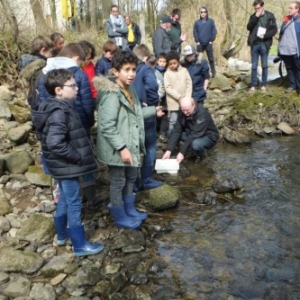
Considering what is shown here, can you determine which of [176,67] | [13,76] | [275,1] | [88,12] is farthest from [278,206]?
[88,12]

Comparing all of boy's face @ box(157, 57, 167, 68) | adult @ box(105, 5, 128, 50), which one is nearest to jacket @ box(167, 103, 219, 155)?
boy's face @ box(157, 57, 167, 68)

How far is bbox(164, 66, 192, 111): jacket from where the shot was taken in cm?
579

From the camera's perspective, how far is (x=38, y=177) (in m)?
4.52

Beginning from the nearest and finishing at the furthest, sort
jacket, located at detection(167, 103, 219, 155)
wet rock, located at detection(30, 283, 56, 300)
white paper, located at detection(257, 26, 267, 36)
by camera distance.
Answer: wet rock, located at detection(30, 283, 56, 300) → jacket, located at detection(167, 103, 219, 155) → white paper, located at detection(257, 26, 267, 36)

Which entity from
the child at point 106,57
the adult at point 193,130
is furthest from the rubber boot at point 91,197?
the child at point 106,57

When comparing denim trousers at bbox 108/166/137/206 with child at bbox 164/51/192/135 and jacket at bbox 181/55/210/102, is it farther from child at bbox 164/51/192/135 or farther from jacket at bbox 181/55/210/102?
jacket at bbox 181/55/210/102

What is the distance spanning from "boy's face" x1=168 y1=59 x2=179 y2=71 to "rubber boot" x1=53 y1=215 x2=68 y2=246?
131 inches

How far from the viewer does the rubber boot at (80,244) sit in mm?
3135

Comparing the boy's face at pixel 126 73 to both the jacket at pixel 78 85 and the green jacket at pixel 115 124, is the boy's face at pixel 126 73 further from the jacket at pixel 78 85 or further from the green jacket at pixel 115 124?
the jacket at pixel 78 85

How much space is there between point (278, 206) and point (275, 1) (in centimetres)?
1055

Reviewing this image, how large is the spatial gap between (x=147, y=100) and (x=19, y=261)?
2.61 metres

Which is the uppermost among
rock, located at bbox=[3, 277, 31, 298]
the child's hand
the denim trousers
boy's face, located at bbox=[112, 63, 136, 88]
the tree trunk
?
the tree trunk

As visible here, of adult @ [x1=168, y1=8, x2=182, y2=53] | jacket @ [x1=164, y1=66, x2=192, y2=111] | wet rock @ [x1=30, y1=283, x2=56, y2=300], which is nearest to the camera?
wet rock @ [x1=30, y1=283, x2=56, y2=300]

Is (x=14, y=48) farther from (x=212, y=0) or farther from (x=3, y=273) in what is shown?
(x=212, y=0)
